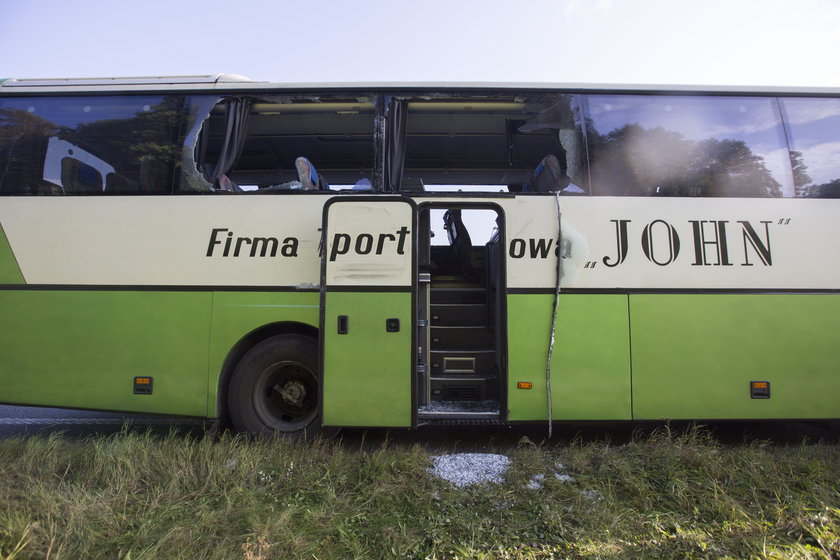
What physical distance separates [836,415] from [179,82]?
22.8 feet

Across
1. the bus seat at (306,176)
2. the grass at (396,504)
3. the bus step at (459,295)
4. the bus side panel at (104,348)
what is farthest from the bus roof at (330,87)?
the grass at (396,504)

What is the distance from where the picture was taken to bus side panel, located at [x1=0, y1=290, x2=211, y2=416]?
3.99 metres

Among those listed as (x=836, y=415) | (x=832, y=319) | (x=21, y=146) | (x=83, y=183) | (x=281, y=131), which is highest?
(x=281, y=131)

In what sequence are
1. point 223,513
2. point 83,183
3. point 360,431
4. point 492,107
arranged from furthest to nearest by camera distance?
point 360,431
point 492,107
point 83,183
point 223,513

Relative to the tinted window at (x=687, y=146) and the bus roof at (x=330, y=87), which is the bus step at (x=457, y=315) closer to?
Answer: the tinted window at (x=687, y=146)

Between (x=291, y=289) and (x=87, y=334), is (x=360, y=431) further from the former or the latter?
(x=87, y=334)

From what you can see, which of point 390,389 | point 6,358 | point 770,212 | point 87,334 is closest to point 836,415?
point 770,212

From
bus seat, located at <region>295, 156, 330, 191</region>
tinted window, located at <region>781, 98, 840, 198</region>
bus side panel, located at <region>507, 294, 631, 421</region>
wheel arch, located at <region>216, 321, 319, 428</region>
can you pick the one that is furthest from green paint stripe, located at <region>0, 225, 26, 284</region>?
tinted window, located at <region>781, 98, 840, 198</region>

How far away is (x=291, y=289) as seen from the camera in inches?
158

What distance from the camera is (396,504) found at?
2.87 metres

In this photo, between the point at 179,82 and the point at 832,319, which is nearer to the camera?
the point at 832,319

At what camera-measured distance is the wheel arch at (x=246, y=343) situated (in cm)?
403

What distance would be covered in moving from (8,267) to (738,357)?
6833 mm

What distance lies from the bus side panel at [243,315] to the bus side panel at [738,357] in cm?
304
